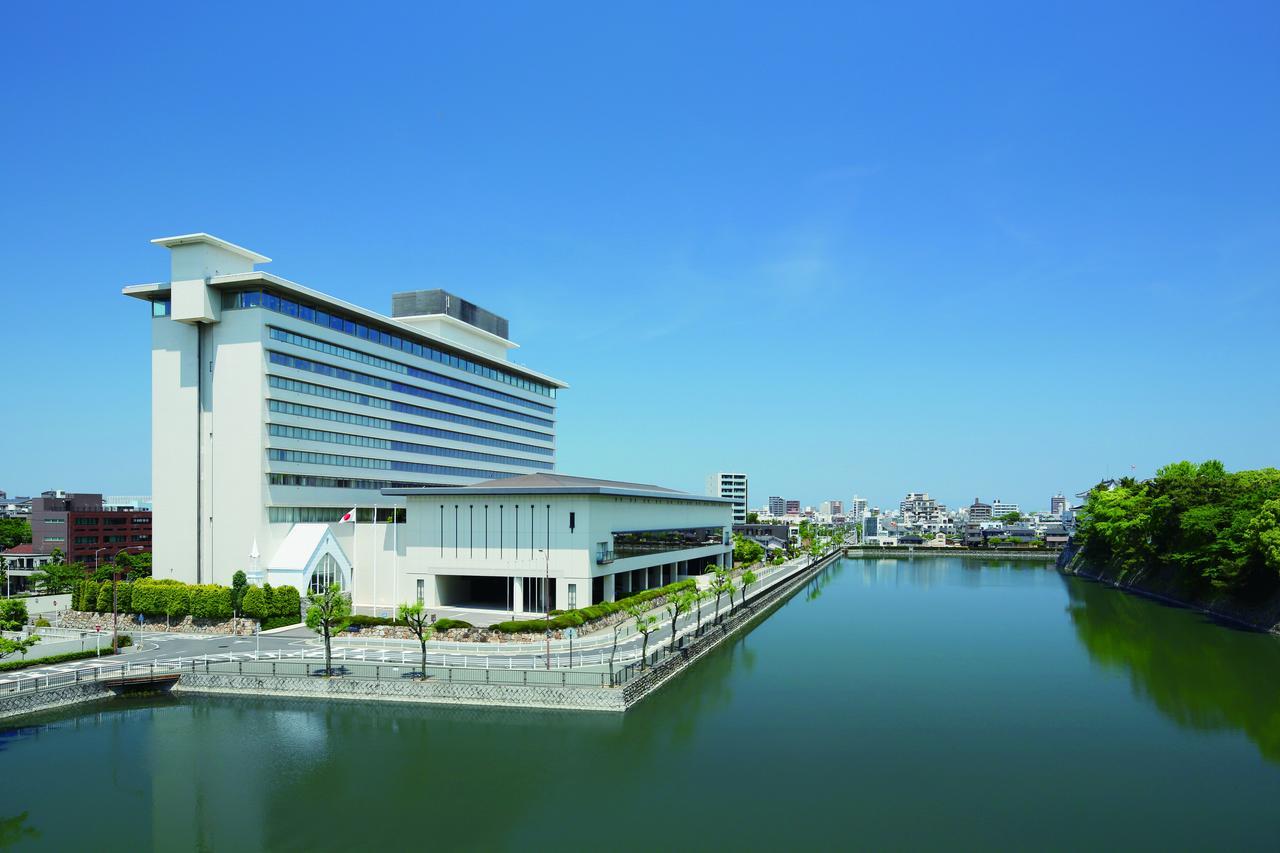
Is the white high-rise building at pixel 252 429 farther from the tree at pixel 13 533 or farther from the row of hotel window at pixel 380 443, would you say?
the tree at pixel 13 533

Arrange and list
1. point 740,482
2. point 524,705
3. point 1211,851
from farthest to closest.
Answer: point 740,482, point 524,705, point 1211,851

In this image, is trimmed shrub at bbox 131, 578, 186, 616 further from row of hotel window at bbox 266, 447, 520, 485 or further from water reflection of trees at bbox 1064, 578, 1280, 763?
water reflection of trees at bbox 1064, 578, 1280, 763

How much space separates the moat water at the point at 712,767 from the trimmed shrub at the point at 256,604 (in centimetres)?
992

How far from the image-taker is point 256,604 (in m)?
40.5

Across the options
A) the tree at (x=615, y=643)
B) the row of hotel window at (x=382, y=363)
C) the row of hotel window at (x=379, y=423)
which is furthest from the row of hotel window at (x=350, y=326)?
the tree at (x=615, y=643)

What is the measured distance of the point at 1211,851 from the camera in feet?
60.1

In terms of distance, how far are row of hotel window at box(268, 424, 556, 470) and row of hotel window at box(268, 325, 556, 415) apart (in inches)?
194

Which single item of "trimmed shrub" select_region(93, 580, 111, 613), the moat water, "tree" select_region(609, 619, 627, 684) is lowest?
the moat water

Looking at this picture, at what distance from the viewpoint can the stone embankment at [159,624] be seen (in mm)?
40469

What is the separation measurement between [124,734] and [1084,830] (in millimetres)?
27781

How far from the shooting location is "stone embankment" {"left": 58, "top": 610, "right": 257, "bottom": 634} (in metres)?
40.5

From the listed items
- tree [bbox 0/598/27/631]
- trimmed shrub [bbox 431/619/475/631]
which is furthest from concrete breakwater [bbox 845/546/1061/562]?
tree [bbox 0/598/27/631]

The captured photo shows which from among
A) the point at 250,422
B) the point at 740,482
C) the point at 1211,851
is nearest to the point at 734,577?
the point at 250,422

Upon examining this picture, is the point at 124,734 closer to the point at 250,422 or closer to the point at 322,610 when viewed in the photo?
the point at 322,610
